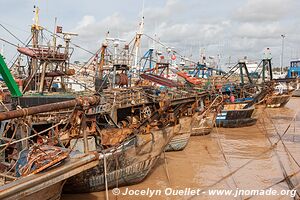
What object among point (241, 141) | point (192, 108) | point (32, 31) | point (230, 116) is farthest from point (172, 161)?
point (32, 31)

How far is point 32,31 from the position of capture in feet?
59.8

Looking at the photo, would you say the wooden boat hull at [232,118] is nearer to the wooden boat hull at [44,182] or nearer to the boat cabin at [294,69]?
the wooden boat hull at [44,182]

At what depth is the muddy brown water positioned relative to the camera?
9.05 m

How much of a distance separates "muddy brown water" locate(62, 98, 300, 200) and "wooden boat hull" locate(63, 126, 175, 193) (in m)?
0.27

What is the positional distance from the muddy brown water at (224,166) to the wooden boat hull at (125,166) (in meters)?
0.27

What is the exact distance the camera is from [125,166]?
8.38 metres

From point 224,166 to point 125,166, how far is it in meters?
4.56

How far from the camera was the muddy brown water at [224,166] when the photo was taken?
29.7ft

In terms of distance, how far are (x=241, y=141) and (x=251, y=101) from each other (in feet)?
16.2

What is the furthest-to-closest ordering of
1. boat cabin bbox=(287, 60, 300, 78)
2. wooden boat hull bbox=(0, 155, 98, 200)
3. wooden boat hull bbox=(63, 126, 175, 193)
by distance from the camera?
boat cabin bbox=(287, 60, 300, 78)
wooden boat hull bbox=(63, 126, 175, 193)
wooden boat hull bbox=(0, 155, 98, 200)

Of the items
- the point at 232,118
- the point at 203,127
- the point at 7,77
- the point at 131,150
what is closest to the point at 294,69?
the point at 232,118

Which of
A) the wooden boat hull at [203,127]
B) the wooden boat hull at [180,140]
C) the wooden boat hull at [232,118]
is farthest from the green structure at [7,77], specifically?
the wooden boat hull at [232,118]

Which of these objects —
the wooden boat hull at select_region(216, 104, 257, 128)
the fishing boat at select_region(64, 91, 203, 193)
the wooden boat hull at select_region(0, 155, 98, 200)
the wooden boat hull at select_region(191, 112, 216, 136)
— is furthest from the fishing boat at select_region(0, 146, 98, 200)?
the wooden boat hull at select_region(216, 104, 257, 128)

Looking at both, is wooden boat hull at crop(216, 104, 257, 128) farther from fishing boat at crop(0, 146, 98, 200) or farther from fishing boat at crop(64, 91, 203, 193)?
fishing boat at crop(0, 146, 98, 200)
